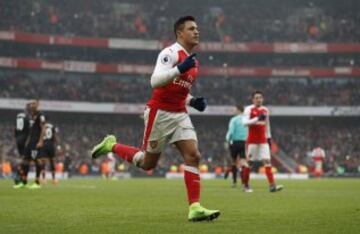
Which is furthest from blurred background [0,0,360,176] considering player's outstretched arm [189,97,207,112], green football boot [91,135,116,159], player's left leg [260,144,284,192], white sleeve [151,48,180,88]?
white sleeve [151,48,180,88]

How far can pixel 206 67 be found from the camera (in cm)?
5794

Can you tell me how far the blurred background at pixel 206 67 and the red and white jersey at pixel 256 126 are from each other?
3235 cm

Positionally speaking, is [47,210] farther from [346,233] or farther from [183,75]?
[346,233]

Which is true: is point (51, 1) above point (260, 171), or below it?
above

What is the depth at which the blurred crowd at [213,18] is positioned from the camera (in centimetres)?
5722

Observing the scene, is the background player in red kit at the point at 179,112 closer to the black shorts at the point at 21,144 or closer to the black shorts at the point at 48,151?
the black shorts at the point at 21,144

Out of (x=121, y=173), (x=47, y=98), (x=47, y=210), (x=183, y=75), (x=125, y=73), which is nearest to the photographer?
(x=183, y=75)

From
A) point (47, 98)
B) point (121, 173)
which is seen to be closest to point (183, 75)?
point (121, 173)

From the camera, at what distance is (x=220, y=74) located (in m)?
57.8

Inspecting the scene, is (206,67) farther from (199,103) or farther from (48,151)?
(199,103)

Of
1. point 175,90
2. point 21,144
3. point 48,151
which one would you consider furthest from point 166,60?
point 48,151

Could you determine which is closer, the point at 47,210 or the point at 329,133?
the point at 47,210

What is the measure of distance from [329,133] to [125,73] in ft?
55.8

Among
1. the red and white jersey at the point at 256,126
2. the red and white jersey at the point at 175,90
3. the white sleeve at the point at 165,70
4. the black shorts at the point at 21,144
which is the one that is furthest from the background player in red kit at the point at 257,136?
the white sleeve at the point at 165,70
